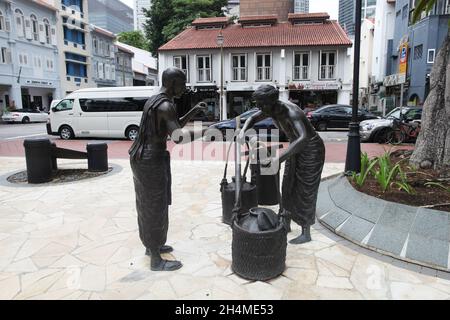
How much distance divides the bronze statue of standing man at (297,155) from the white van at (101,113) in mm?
10122

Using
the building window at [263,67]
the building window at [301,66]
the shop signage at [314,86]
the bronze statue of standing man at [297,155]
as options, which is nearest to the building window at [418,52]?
the shop signage at [314,86]

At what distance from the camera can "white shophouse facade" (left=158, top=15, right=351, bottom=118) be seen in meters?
23.9

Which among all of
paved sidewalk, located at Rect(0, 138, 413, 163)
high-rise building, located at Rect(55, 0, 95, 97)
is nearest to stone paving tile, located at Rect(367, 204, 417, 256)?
paved sidewalk, located at Rect(0, 138, 413, 163)

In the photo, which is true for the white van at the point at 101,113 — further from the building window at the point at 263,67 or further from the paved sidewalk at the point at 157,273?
the building window at the point at 263,67

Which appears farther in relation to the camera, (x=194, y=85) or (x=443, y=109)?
(x=194, y=85)

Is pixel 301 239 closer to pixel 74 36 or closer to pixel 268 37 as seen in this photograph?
pixel 268 37

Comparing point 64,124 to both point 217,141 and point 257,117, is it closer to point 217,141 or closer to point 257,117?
point 217,141

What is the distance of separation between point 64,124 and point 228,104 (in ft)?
45.3

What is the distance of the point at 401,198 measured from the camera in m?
3.96

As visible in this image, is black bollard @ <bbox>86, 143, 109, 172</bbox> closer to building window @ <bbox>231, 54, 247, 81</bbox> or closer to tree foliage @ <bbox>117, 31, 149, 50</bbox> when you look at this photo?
building window @ <bbox>231, 54, 247, 81</bbox>

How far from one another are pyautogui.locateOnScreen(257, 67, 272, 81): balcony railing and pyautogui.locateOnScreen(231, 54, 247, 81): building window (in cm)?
97

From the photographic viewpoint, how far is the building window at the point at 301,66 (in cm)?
2419

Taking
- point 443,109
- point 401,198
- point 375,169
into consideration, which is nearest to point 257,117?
point 401,198

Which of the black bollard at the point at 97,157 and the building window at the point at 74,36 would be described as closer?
the black bollard at the point at 97,157
